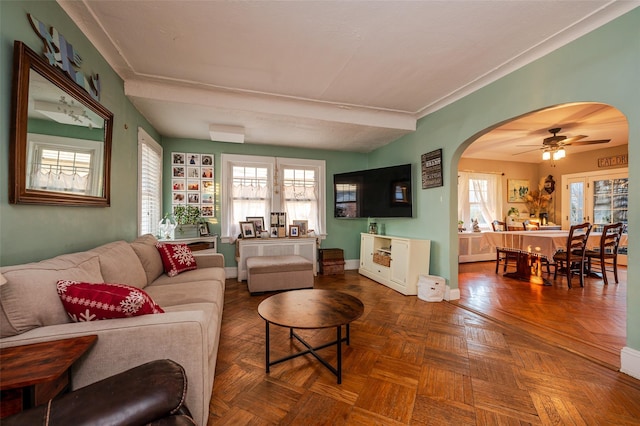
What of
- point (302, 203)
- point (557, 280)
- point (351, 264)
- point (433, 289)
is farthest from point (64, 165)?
point (557, 280)

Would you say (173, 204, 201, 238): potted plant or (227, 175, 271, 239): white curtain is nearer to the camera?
(173, 204, 201, 238): potted plant

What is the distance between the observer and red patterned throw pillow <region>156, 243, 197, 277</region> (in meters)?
2.73

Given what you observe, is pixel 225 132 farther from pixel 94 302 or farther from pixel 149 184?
pixel 94 302

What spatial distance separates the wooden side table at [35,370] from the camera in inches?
32.2

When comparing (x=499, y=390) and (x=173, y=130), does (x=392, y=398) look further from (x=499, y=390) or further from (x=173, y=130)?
(x=173, y=130)

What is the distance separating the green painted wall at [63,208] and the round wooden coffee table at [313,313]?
1412 millimetres

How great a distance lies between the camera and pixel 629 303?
1.85 meters

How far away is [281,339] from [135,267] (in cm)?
139

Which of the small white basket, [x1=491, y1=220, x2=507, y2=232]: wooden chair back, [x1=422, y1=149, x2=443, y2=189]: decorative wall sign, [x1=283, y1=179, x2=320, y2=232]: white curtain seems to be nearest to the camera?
the small white basket

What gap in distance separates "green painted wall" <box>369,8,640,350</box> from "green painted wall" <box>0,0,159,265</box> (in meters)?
3.74

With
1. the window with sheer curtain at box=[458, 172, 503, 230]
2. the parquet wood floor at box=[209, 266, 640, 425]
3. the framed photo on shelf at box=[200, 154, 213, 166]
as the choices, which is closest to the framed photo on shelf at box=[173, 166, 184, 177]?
the framed photo on shelf at box=[200, 154, 213, 166]

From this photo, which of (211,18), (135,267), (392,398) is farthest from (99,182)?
(392,398)

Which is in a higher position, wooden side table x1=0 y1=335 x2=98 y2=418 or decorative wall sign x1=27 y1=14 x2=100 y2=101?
decorative wall sign x1=27 y1=14 x2=100 y2=101

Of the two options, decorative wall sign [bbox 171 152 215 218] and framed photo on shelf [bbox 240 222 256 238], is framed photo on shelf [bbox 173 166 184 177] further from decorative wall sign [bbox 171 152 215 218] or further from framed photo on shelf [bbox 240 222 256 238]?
framed photo on shelf [bbox 240 222 256 238]
